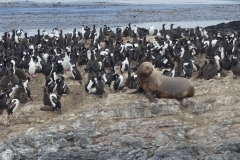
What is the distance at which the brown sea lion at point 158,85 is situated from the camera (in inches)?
451

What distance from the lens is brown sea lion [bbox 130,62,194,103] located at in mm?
11453

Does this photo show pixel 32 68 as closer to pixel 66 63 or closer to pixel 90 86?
pixel 66 63

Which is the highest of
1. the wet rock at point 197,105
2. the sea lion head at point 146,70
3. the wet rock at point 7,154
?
the sea lion head at point 146,70

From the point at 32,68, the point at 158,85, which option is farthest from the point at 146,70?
the point at 32,68

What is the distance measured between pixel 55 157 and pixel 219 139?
3.32 metres

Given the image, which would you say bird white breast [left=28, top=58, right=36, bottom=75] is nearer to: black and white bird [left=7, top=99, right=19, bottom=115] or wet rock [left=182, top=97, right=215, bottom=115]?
black and white bird [left=7, top=99, right=19, bottom=115]

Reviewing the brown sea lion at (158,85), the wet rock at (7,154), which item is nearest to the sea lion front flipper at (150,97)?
the brown sea lion at (158,85)

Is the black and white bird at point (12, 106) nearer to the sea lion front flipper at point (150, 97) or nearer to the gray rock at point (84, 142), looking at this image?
the gray rock at point (84, 142)

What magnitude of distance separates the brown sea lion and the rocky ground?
0.16m

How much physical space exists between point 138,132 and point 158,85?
1399mm

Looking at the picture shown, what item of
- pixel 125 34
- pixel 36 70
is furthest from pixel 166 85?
pixel 125 34

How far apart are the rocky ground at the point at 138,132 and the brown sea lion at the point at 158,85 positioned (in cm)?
16

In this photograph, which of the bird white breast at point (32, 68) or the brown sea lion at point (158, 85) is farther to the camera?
the bird white breast at point (32, 68)

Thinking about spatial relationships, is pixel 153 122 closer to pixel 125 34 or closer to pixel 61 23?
pixel 125 34
